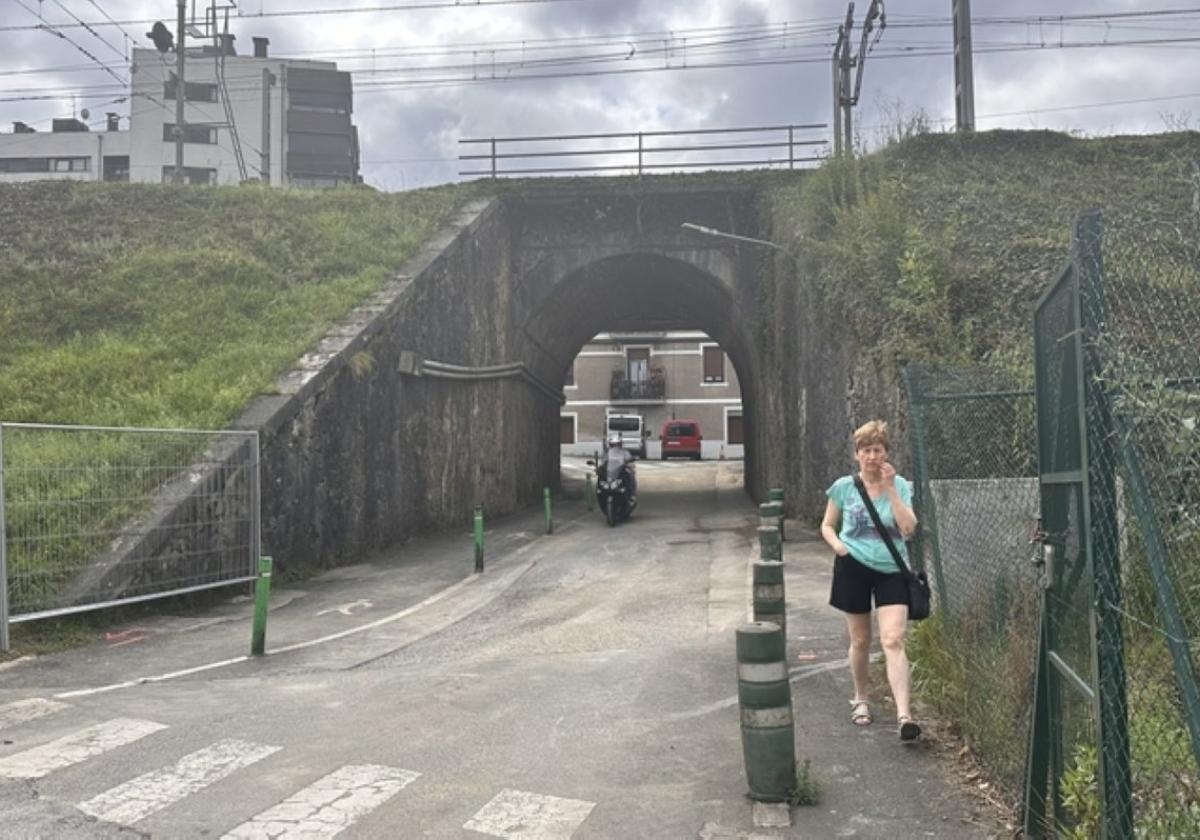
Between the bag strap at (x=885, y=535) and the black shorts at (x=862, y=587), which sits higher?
the bag strap at (x=885, y=535)

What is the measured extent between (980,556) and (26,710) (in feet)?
20.1

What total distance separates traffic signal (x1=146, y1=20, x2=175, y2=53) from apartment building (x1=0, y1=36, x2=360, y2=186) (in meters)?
19.9

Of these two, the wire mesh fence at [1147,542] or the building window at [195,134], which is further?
the building window at [195,134]

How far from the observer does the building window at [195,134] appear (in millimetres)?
53875

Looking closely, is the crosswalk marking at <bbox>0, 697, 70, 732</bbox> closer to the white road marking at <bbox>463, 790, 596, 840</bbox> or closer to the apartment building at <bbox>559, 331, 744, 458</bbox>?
the white road marking at <bbox>463, 790, 596, 840</bbox>

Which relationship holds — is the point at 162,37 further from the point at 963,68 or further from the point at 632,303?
the point at 963,68

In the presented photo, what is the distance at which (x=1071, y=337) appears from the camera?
328cm

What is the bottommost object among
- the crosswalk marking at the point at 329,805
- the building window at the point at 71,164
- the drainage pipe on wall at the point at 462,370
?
the crosswalk marking at the point at 329,805

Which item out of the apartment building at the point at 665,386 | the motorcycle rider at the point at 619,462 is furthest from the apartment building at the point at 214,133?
the motorcycle rider at the point at 619,462

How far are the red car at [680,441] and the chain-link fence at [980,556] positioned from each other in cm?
4475

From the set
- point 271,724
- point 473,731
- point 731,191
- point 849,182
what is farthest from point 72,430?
point 731,191

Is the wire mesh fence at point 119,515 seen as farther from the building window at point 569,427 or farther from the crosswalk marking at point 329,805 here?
the building window at point 569,427

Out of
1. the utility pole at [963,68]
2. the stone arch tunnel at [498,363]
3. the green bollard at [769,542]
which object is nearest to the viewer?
the green bollard at [769,542]

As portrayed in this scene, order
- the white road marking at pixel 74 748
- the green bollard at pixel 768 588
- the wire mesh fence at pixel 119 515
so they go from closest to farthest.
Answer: the white road marking at pixel 74 748, the green bollard at pixel 768 588, the wire mesh fence at pixel 119 515
